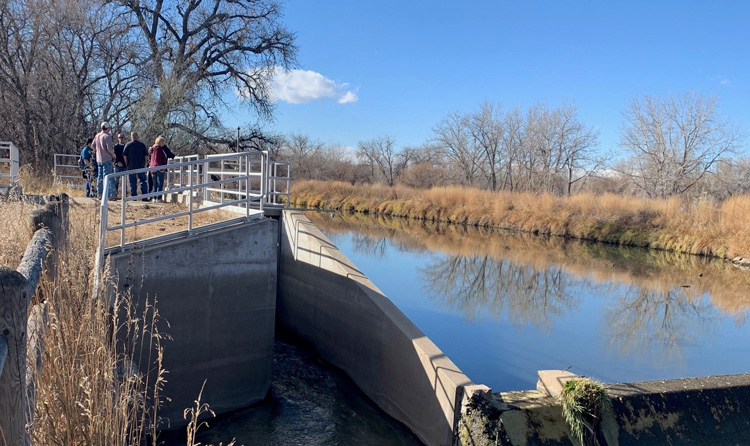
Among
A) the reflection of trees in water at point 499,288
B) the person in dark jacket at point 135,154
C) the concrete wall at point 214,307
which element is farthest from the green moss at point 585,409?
the person in dark jacket at point 135,154

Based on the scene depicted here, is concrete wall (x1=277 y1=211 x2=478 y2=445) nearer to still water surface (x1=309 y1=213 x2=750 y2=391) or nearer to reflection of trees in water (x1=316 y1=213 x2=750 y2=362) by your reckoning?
still water surface (x1=309 y1=213 x2=750 y2=391)

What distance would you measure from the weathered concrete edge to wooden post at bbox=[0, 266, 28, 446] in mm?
4391

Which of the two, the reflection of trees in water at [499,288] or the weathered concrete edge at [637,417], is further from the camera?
the reflection of trees in water at [499,288]

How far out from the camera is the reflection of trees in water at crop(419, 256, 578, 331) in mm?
13344

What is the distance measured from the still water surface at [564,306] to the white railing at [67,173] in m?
9.27

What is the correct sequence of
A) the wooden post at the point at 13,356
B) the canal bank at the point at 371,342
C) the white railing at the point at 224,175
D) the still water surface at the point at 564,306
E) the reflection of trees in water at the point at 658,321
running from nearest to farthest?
the wooden post at the point at 13,356
the canal bank at the point at 371,342
the white railing at the point at 224,175
the still water surface at the point at 564,306
the reflection of trees in water at the point at 658,321

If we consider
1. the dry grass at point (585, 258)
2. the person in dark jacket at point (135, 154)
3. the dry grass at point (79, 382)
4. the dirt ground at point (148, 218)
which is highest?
the person in dark jacket at point (135, 154)

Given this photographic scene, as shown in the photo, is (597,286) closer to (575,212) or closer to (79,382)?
(575,212)

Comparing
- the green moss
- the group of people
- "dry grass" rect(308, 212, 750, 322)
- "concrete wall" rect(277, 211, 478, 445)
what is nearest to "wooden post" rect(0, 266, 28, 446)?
"concrete wall" rect(277, 211, 478, 445)

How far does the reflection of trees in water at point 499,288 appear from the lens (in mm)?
13344

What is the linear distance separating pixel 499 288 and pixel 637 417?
10606 mm

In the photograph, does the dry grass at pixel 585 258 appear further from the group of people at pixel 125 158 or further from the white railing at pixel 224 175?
the group of people at pixel 125 158

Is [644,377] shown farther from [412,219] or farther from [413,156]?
[413,156]

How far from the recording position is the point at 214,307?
291 inches
